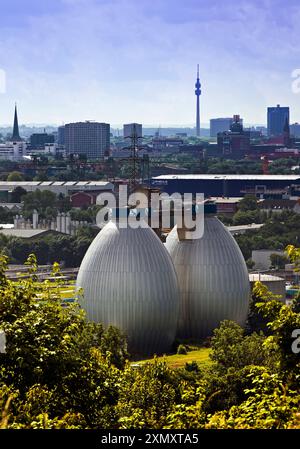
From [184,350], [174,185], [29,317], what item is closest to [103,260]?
[184,350]

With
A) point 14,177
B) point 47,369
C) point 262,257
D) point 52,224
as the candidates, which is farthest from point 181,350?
point 14,177

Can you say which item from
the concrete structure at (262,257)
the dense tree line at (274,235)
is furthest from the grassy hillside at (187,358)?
the dense tree line at (274,235)

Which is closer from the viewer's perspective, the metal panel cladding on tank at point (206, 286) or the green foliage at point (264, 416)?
the green foliage at point (264, 416)

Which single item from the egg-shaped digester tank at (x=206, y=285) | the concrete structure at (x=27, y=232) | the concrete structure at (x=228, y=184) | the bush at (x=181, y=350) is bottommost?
the concrete structure at (x=228, y=184)

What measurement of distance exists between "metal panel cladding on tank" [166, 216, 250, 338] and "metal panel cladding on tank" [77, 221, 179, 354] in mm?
2604

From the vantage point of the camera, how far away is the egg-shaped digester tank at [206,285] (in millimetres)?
52375

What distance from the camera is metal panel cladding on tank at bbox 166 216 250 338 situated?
5238cm

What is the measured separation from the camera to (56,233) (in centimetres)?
9862

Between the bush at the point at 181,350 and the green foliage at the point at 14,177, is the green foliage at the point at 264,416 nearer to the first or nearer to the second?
the bush at the point at 181,350

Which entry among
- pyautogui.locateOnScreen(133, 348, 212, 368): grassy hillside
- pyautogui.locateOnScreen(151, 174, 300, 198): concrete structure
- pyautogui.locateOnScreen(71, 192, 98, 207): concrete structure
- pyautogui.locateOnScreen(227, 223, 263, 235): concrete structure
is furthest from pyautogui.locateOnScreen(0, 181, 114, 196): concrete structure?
pyautogui.locateOnScreen(133, 348, 212, 368): grassy hillside

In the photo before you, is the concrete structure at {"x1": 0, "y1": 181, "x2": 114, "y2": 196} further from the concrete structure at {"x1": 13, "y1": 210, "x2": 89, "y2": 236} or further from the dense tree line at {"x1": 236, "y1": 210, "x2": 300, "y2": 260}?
the concrete structure at {"x1": 13, "y1": 210, "x2": 89, "y2": 236}

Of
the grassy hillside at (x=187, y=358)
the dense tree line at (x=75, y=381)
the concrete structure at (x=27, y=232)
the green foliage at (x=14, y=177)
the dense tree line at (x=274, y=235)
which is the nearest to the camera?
the dense tree line at (x=75, y=381)

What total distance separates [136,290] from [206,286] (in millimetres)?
4129

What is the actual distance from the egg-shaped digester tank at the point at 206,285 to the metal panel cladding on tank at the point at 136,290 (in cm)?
260
